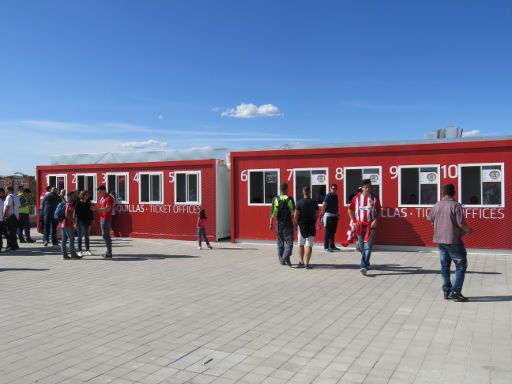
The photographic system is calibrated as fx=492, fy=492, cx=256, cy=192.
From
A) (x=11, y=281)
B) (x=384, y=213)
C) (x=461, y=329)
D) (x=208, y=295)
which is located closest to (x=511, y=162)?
(x=384, y=213)

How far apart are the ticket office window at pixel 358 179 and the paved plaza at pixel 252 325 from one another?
3048 mm

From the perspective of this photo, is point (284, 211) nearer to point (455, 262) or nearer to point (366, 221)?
point (366, 221)

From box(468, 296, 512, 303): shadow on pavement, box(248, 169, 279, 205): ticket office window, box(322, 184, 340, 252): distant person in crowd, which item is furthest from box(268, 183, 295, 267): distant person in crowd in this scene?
box(248, 169, 279, 205): ticket office window

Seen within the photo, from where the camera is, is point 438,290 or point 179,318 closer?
point 179,318

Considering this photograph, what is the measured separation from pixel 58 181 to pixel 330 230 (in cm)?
1085

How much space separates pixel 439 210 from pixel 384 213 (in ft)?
19.1

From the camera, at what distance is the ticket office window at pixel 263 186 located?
14285mm

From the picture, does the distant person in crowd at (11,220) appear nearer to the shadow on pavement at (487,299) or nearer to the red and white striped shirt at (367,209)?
the red and white striped shirt at (367,209)

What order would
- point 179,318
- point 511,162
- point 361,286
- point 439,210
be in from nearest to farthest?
1. point 179,318
2. point 439,210
3. point 361,286
4. point 511,162

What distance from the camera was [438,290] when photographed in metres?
7.82

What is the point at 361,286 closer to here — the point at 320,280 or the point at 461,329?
the point at 320,280

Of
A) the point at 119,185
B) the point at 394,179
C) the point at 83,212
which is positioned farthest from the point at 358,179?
the point at 119,185

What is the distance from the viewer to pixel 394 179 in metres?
12.7

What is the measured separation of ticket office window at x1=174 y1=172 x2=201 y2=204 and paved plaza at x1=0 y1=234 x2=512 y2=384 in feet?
A: 17.4
